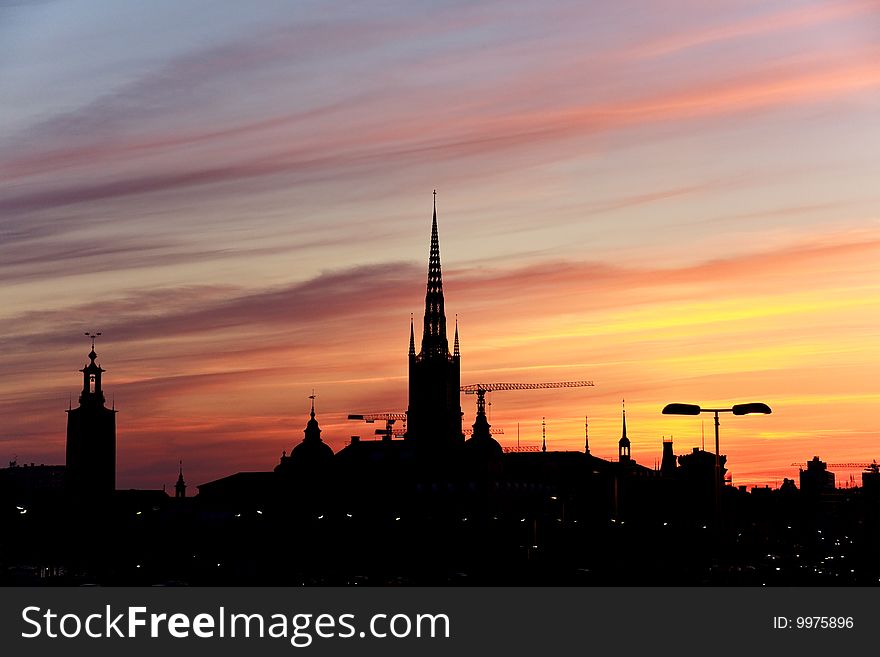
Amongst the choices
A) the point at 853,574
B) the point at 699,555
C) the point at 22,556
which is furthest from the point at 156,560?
the point at 853,574

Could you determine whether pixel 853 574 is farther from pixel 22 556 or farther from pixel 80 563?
pixel 22 556

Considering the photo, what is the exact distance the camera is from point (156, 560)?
187500mm
